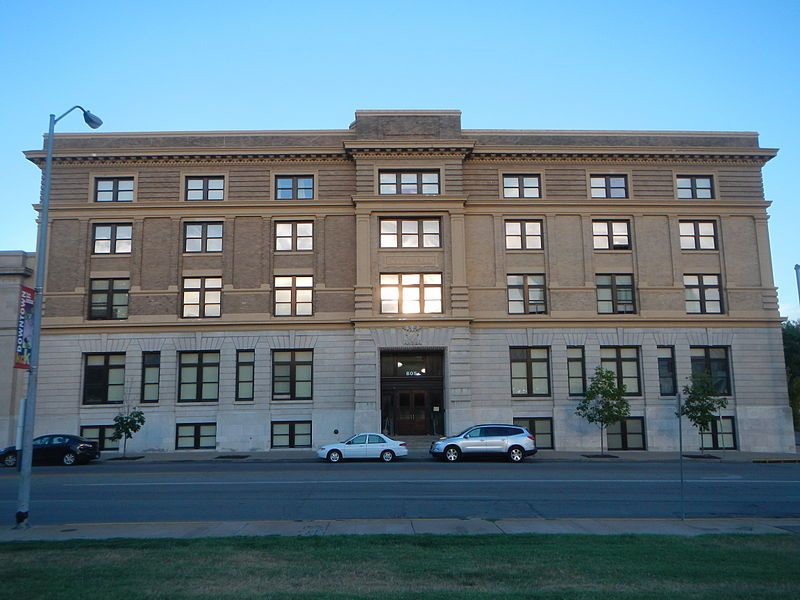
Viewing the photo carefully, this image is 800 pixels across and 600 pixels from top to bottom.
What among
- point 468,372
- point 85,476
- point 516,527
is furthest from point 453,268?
point 516,527

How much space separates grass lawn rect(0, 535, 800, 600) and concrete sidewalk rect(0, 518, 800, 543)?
0.85 metres

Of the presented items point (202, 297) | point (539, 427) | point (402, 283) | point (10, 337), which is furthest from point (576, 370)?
point (10, 337)

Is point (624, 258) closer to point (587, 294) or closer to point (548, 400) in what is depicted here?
point (587, 294)

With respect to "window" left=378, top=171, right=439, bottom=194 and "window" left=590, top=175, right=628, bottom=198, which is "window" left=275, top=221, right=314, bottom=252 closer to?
"window" left=378, top=171, right=439, bottom=194

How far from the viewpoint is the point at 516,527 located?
44.1 ft

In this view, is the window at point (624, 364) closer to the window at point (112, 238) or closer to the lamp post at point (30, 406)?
the window at point (112, 238)

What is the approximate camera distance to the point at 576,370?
120 ft

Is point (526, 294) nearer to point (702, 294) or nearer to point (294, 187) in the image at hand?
point (702, 294)

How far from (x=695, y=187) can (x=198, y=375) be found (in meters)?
29.7

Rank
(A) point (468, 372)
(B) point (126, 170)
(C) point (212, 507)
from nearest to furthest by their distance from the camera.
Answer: (C) point (212, 507) → (A) point (468, 372) → (B) point (126, 170)

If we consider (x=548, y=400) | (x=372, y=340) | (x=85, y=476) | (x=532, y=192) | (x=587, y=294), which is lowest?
(x=85, y=476)

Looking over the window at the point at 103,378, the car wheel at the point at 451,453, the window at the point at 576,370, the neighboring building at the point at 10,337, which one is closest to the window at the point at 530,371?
the window at the point at 576,370

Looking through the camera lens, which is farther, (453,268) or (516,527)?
(453,268)

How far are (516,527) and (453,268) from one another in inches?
932
